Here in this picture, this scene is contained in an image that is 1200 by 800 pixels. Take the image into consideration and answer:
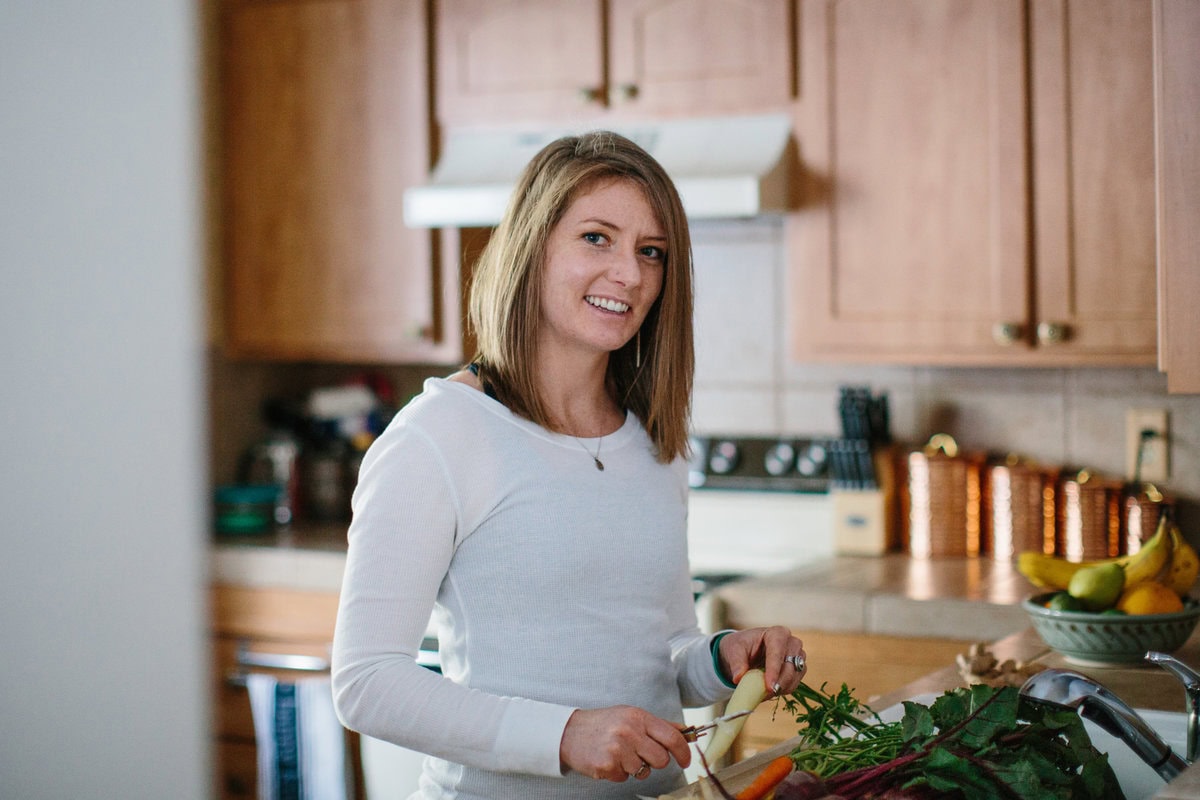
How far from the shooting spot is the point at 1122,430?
2.86m

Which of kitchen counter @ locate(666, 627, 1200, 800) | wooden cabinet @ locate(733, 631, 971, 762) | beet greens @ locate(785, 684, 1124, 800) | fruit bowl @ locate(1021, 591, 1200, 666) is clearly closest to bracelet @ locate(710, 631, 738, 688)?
kitchen counter @ locate(666, 627, 1200, 800)

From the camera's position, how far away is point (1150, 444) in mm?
2812

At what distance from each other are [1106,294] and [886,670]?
88 cm

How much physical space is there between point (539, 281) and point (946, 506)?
66.6 inches

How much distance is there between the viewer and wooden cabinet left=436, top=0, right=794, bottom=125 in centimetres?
284

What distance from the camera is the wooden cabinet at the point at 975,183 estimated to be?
2.54 m

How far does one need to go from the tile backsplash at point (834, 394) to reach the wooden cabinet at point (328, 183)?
0.31 m

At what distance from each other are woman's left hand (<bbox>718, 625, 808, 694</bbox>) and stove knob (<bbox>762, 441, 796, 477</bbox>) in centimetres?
167

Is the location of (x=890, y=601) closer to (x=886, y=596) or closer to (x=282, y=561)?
(x=886, y=596)

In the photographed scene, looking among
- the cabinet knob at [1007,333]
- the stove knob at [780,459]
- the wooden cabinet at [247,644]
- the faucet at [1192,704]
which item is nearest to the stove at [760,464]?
the stove knob at [780,459]

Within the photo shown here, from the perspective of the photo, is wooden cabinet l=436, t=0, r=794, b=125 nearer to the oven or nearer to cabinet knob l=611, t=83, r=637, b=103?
cabinet knob l=611, t=83, r=637, b=103

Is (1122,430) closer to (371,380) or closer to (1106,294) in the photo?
(1106,294)

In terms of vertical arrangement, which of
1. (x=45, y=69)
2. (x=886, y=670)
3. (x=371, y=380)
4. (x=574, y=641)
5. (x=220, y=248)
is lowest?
(x=886, y=670)

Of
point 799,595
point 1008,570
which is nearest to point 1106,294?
point 1008,570
